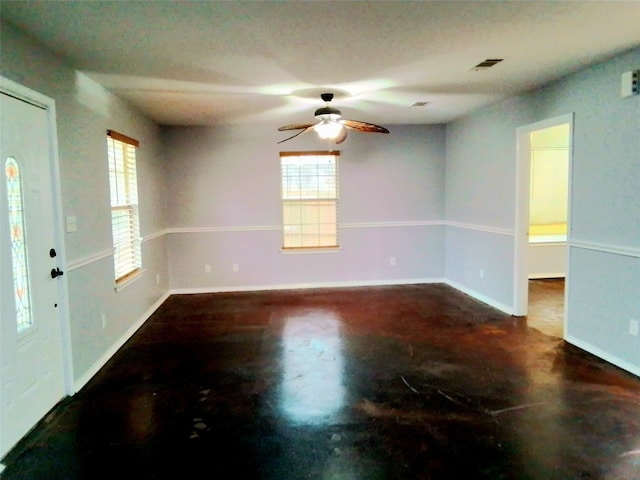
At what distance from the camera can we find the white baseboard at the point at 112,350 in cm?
305

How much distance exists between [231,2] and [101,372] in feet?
9.60

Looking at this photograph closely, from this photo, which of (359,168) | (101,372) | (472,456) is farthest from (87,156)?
(359,168)

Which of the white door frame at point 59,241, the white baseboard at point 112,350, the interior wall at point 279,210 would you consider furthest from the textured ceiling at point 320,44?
the white baseboard at point 112,350

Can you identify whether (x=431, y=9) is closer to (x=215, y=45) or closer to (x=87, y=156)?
(x=215, y=45)

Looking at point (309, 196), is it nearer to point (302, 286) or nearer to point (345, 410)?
point (302, 286)

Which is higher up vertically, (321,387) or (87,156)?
(87,156)

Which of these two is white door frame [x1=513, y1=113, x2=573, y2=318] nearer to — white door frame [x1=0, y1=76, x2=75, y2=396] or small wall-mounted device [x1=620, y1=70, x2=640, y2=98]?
small wall-mounted device [x1=620, y1=70, x2=640, y2=98]

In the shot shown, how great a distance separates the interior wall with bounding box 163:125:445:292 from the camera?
5.93 m

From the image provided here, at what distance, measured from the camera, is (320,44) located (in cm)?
273

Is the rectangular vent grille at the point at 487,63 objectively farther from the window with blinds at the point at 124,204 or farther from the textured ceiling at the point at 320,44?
the window with blinds at the point at 124,204

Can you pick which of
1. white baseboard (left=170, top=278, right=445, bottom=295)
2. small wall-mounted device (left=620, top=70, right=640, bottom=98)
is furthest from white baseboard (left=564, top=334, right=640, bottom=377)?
white baseboard (left=170, top=278, right=445, bottom=295)

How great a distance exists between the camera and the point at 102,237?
3547 mm

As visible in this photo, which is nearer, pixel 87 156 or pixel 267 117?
pixel 87 156

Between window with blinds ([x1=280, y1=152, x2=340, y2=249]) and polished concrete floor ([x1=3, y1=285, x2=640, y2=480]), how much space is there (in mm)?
2203
